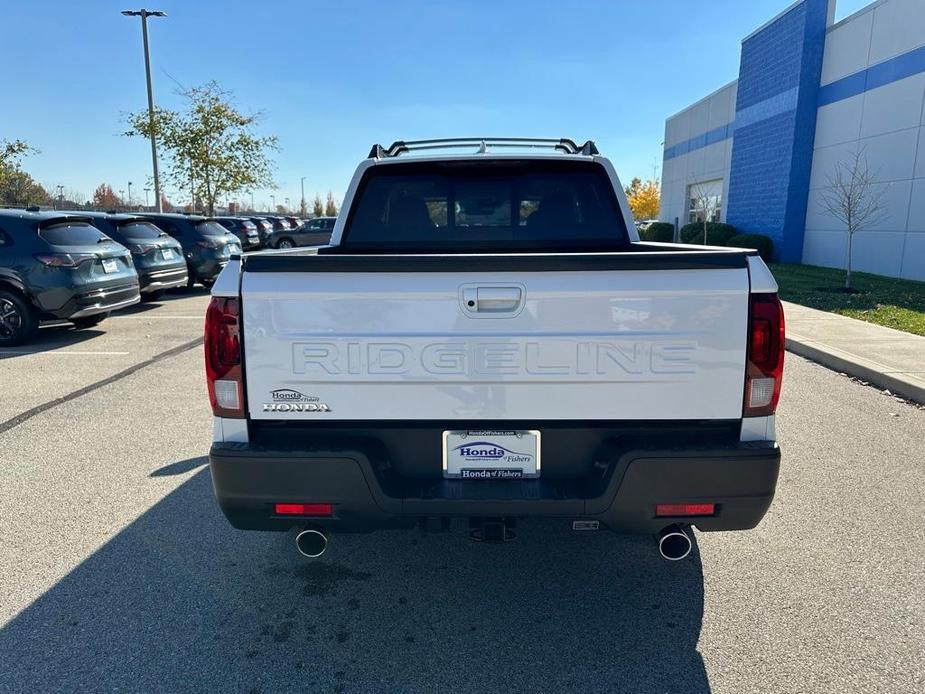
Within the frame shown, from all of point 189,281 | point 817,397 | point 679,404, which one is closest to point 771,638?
point 679,404

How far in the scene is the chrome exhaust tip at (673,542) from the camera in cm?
270

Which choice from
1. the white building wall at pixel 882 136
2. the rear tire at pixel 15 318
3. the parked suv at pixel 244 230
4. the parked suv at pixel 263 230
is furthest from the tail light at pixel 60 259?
the parked suv at pixel 263 230

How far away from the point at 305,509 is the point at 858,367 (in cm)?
694

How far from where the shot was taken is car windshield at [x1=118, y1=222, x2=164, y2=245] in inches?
463

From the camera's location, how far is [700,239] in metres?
25.2

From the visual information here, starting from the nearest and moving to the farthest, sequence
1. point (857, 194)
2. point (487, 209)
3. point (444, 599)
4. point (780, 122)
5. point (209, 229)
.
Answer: point (444, 599)
point (487, 209)
point (209, 229)
point (857, 194)
point (780, 122)

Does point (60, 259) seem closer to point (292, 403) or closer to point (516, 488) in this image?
point (292, 403)

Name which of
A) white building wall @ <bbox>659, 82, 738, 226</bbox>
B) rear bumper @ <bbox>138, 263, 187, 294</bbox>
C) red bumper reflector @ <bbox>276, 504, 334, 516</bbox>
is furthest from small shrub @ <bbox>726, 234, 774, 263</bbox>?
red bumper reflector @ <bbox>276, 504, 334, 516</bbox>

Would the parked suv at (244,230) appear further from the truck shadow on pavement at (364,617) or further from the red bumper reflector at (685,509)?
the red bumper reflector at (685,509)

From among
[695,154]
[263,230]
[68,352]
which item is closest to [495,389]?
[68,352]

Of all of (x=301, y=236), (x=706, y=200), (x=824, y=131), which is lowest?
(x=301, y=236)

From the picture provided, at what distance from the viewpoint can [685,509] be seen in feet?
8.23

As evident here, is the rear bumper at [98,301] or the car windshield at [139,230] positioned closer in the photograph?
the rear bumper at [98,301]

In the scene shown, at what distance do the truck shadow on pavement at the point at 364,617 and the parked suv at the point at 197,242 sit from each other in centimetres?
1215
